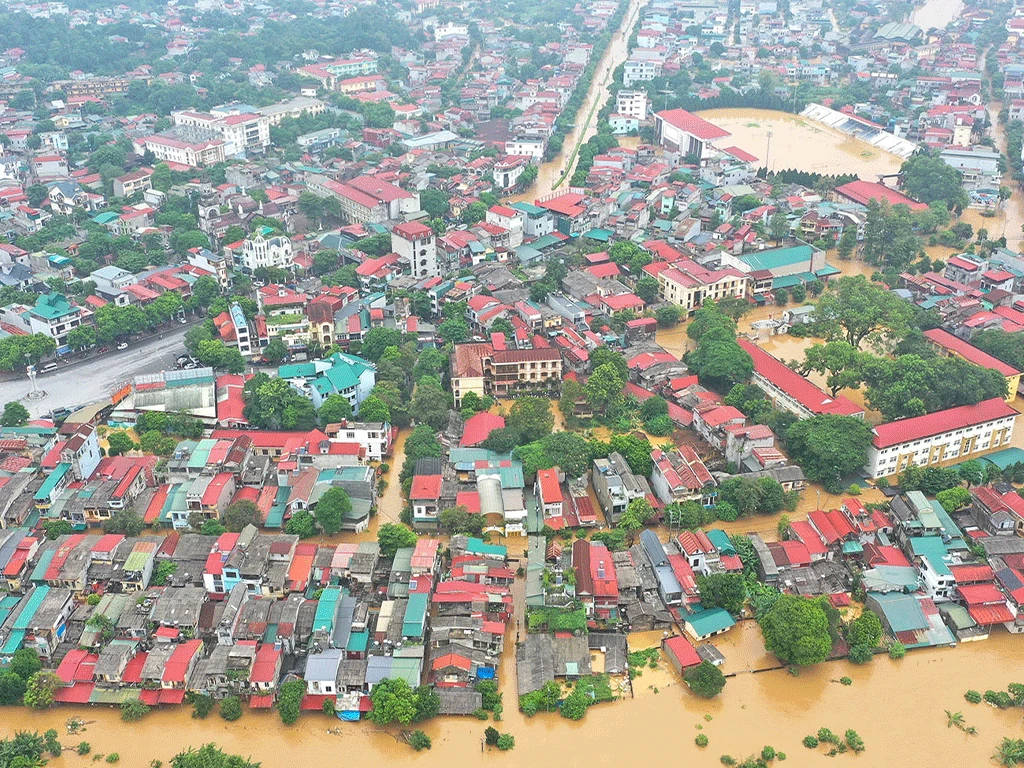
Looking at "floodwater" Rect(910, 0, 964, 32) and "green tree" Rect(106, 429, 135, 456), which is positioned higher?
"floodwater" Rect(910, 0, 964, 32)

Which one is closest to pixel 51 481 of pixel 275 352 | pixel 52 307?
pixel 275 352

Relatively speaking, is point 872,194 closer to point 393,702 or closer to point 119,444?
point 119,444

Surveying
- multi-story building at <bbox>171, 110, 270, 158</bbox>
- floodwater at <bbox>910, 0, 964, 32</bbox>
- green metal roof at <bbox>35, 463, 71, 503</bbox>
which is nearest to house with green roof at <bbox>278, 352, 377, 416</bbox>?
green metal roof at <bbox>35, 463, 71, 503</bbox>

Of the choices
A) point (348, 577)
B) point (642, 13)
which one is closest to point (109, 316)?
point (348, 577)

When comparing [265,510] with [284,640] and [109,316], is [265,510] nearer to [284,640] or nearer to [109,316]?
[284,640]

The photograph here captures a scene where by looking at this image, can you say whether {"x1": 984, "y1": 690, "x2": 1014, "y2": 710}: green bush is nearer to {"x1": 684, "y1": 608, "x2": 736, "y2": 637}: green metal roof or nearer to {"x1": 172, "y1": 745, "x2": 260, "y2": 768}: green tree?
{"x1": 684, "y1": 608, "x2": 736, "y2": 637}: green metal roof
